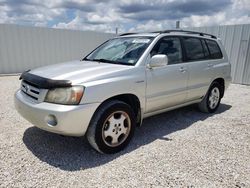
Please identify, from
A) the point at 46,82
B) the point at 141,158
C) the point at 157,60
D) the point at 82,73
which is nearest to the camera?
the point at 46,82

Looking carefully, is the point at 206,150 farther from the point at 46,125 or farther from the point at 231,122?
the point at 46,125

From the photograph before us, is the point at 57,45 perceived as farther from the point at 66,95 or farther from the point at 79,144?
the point at 66,95

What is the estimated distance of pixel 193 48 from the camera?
14.7 feet

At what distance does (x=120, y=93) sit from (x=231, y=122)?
2859 mm

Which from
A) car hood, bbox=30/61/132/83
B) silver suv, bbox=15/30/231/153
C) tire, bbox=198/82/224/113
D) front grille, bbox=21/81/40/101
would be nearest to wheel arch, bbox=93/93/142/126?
silver suv, bbox=15/30/231/153

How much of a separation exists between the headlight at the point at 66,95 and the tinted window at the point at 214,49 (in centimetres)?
348

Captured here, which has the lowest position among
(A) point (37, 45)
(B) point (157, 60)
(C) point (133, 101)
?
(C) point (133, 101)

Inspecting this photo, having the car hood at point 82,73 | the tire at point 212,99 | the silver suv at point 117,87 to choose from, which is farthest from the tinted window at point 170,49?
the tire at point 212,99

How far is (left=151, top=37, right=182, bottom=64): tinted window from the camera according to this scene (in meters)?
3.70

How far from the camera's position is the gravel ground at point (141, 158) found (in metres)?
2.56

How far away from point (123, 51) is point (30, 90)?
1.64 meters

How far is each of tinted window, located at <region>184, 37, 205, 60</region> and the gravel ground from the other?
4.52ft

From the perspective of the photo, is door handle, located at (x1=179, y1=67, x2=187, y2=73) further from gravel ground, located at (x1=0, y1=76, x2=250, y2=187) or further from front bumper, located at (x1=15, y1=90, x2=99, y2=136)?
front bumper, located at (x1=15, y1=90, x2=99, y2=136)

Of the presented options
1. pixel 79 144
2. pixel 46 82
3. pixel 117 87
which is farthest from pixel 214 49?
pixel 46 82
